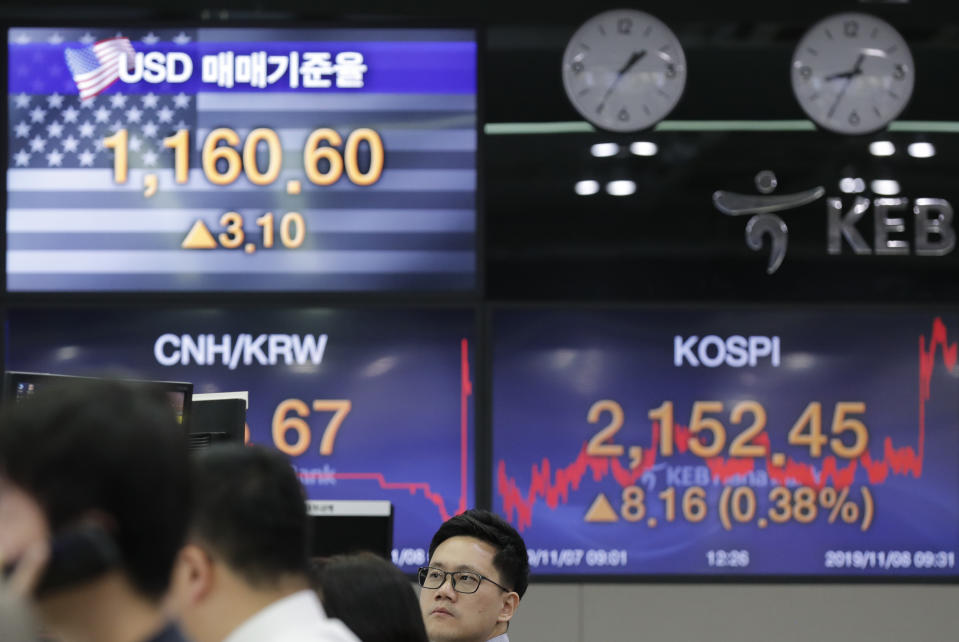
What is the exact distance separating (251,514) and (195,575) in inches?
3.1

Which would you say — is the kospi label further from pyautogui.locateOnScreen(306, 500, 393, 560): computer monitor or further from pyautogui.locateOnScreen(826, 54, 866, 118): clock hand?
pyautogui.locateOnScreen(306, 500, 393, 560): computer monitor

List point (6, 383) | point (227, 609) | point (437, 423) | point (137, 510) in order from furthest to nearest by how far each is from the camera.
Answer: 1. point (437, 423)
2. point (6, 383)
3. point (227, 609)
4. point (137, 510)

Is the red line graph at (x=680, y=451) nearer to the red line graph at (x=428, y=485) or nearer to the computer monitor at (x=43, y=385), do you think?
the red line graph at (x=428, y=485)

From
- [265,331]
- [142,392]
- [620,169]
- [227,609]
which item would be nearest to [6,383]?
[227,609]

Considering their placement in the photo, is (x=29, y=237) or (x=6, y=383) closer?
(x=6, y=383)

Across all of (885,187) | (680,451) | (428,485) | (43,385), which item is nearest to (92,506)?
(43,385)

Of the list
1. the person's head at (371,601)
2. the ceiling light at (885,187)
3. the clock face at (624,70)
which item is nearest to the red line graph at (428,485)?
the clock face at (624,70)

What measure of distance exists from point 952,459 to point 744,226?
3.61 ft

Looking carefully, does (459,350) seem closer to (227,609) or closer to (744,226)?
(744,226)

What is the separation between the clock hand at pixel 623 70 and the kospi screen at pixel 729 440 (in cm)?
77

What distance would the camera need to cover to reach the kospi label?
529cm

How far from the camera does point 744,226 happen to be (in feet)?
17.6

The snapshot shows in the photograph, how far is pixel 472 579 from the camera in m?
3.04

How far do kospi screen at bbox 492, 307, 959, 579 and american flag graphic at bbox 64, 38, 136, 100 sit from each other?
1642 millimetres
